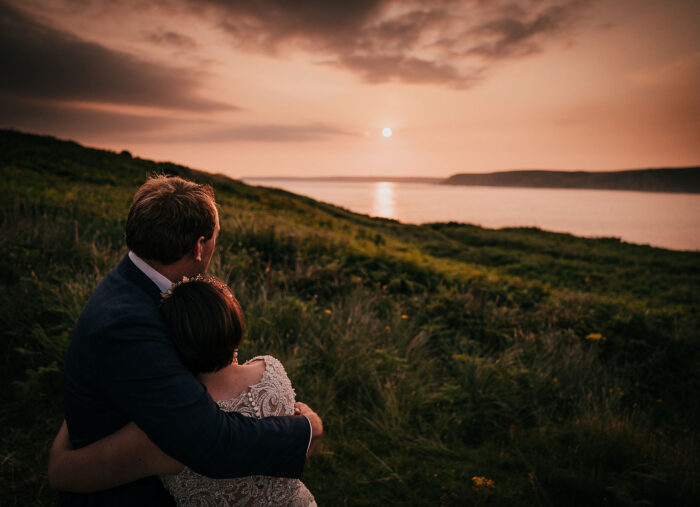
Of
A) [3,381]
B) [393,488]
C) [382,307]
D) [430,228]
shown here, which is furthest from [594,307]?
[430,228]

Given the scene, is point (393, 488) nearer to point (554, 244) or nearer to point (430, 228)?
point (554, 244)

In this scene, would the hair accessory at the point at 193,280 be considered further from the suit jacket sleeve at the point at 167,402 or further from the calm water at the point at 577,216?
the calm water at the point at 577,216

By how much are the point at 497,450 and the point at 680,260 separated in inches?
1193

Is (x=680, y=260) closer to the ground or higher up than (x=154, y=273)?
closer to the ground

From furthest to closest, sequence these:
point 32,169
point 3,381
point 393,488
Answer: point 32,169 < point 3,381 < point 393,488

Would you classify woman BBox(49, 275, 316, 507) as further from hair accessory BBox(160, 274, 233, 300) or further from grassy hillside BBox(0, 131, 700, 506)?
grassy hillside BBox(0, 131, 700, 506)

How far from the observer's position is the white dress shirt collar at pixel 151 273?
157 centimetres

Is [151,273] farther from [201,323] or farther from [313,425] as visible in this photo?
[313,425]

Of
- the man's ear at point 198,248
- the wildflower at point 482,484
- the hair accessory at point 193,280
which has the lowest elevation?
the wildflower at point 482,484

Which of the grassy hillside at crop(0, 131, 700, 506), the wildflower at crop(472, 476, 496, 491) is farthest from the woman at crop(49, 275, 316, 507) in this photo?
the wildflower at crop(472, 476, 496, 491)

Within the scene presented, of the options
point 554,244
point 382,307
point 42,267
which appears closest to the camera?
point 42,267

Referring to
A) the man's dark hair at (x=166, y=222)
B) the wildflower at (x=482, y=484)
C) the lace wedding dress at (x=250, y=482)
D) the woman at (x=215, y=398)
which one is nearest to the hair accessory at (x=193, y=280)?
the woman at (x=215, y=398)

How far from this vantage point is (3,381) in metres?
3.50

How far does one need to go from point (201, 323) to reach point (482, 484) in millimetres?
2883
